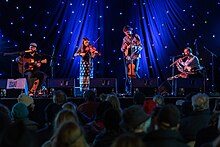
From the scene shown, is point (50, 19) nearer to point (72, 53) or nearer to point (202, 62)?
point (72, 53)

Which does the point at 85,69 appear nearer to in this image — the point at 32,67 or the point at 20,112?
the point at 32,67

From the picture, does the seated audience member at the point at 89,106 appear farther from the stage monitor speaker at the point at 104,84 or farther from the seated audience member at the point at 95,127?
the stage monitor speaker at the point at 104,84

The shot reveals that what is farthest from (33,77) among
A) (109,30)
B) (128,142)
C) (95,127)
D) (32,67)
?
(128,142)

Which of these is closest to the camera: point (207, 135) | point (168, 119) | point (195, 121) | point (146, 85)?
point (168, 119)

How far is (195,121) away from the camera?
604 cm

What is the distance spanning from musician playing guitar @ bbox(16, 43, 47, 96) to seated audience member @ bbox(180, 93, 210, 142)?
357 inches

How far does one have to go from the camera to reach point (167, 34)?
16672mm

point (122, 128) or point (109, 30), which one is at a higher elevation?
point (109, 30)

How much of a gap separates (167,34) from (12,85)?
610 cm

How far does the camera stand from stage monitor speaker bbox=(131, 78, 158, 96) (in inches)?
532

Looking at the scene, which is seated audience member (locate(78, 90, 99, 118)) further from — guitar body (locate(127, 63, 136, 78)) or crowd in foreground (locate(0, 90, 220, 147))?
guitar body (locate(127, 63, 136, 78))

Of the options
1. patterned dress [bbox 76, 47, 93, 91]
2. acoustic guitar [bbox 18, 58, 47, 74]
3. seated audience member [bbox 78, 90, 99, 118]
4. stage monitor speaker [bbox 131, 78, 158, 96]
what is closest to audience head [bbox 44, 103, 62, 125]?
seated audience member [bbox 78, 90, 99, 118]

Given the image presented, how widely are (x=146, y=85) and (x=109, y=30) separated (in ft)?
13.5

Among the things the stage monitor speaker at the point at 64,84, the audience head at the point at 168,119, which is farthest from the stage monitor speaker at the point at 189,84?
the audience head at the point at 168,119
